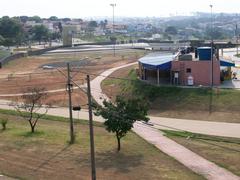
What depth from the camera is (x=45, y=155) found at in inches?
1177

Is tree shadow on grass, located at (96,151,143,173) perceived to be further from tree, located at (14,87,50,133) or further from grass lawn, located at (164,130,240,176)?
tree, located at (14,87,50,133)

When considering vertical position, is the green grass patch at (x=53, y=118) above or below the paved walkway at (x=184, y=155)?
Answer: below

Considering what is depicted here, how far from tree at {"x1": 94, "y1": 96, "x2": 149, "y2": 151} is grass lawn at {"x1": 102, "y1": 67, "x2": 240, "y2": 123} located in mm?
10518

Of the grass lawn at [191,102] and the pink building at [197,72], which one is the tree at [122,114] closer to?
the grass lawn at [191,102]

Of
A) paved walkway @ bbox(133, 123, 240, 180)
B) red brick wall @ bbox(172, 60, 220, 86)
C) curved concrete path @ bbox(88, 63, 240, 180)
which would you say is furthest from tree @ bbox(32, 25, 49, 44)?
paved walkway @ bbox(133, 123, 240, 180)

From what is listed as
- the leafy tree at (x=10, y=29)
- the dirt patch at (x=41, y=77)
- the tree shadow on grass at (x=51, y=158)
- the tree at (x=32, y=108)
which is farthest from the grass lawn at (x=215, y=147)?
the leafy tree at (x=10, y=29)

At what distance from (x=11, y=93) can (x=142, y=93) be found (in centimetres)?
1616

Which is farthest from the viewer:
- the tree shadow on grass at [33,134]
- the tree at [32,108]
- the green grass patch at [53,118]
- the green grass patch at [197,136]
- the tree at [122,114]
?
the green grass patch at [53,118]

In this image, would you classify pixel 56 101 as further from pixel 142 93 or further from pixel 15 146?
pixel 15 146

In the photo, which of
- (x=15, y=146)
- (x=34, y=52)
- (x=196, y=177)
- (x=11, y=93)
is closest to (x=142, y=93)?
(x=11, y=93)

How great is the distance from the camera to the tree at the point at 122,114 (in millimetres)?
29875

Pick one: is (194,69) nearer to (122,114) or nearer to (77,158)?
(122,114)

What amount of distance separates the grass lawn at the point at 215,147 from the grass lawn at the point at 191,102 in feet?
20.0

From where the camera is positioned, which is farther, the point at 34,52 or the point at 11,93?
the point at 34,52
